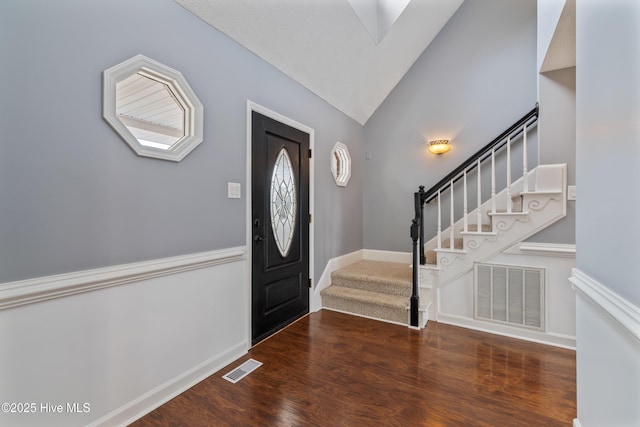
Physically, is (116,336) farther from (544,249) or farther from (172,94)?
(544,249)

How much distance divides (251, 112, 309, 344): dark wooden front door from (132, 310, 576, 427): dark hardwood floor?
1.08ft

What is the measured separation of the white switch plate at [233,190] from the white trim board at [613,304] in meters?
2.18

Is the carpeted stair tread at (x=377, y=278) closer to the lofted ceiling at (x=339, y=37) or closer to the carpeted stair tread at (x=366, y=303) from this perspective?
the carpeted stair tread at (x=366, y=303)

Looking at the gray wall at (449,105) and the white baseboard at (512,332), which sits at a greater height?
the gray wall at (449,105)

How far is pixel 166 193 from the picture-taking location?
1768mm

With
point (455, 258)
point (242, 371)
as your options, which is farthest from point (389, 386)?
point (455, 258)

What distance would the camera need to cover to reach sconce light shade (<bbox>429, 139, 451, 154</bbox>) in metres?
3.80

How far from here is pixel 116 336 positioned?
1.53 metres

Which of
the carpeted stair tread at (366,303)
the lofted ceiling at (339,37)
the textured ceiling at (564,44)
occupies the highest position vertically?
the lofted ceiling at (339,37)

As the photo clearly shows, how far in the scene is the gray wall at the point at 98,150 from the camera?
1.21 metres

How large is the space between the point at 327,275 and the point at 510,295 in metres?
1.95

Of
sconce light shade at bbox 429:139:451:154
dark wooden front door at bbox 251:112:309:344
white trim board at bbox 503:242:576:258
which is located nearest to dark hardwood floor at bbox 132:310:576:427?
dark wooden front door at bbox 251:112:309:344

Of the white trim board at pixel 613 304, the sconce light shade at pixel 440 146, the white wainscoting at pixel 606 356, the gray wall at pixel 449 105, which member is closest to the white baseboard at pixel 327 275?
the gray wall at pixel 449 105

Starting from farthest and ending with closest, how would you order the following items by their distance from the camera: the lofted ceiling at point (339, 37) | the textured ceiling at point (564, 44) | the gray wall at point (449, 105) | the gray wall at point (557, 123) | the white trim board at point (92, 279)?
1. the gray wall at point (449, 105)
2. the gray wall at point (557, 123)
3. the lofted ceiling at point (339, 37)
4. the textured ceiling at point (564, 44)
5. the white trim board at point (92, 279)
